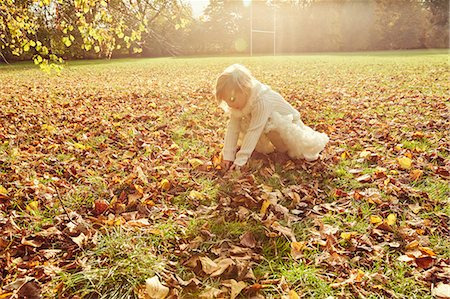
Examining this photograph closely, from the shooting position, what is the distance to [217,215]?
2.32m

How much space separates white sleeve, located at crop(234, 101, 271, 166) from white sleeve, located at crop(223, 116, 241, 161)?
0.17 metres

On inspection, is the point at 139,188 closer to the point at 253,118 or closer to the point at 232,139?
the point at 232,139

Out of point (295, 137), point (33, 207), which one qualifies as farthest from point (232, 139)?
point (33, 207)

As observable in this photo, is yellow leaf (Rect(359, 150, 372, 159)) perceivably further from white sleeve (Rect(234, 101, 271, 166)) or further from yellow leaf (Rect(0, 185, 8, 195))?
yellow leaf (Rect(0, 185, 8, 195))

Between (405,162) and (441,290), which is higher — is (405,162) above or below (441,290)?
above

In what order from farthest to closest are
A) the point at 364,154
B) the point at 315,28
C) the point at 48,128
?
the point at 315,28, the point at 48,128, the point at 364,154

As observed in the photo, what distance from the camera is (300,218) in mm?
2334

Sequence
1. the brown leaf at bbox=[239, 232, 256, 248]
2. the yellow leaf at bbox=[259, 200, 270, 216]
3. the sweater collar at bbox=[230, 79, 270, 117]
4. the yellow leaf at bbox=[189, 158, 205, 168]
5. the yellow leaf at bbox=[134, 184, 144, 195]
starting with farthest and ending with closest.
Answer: the yellow leaf at bbox=[189, 158, 205, 168]
the sweater collar at bbox=[230, 79, 270, 117]
the yellow leaf at bbox=[134, 184, 144, 195]
the yellow leaf at bbox=[259, 200, 270, 216]
the brown leaf at bbox=[239, 232, 256, 248]

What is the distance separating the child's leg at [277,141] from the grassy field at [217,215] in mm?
87

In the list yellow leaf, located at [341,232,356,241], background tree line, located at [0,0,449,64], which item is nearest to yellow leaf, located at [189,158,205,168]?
yellow leaf, located at [341,232,356,241]

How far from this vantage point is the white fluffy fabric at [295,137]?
3.06 m

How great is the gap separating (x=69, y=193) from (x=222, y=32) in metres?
46.0

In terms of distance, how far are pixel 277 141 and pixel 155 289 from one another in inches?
78.2

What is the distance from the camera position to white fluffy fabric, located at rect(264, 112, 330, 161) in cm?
306
